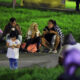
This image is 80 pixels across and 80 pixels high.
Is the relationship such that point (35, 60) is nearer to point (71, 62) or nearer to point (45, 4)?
point (71, 62)

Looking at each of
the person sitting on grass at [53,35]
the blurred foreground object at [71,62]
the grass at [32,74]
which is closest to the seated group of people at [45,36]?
the person sitting on grass at [53,35]

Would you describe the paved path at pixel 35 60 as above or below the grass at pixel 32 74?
below

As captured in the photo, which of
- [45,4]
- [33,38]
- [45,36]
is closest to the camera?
[33,38]

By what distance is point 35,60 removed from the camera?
11.2m

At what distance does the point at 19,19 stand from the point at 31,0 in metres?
10.8

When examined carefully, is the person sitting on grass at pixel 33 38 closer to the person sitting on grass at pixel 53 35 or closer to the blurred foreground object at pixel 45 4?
the person sitting on grass at pixel 53 35

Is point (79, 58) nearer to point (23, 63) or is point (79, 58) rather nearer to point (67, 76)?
point (67, 76)

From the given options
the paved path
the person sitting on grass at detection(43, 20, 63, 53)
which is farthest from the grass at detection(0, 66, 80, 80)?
the person sitting on grass at detection(43, 20, 63, 53)

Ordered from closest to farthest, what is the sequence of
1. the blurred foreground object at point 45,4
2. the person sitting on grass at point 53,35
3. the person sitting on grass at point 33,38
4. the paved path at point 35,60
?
the paved path at point 35,60
the person sitting on grass at point 33,38
the person sitting on grass at point 53,35
the blurred foreground object at point 45,4

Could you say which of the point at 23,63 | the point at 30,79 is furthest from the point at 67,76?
the point at 23,63

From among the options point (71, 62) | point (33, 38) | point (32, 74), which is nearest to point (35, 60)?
point (33, 38)

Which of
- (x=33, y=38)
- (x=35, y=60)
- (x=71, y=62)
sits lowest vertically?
(x=35, y=60)

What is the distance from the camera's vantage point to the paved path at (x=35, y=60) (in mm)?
10422

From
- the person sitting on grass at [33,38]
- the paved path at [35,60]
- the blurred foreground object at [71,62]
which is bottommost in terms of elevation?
the paved path at [35,60]
